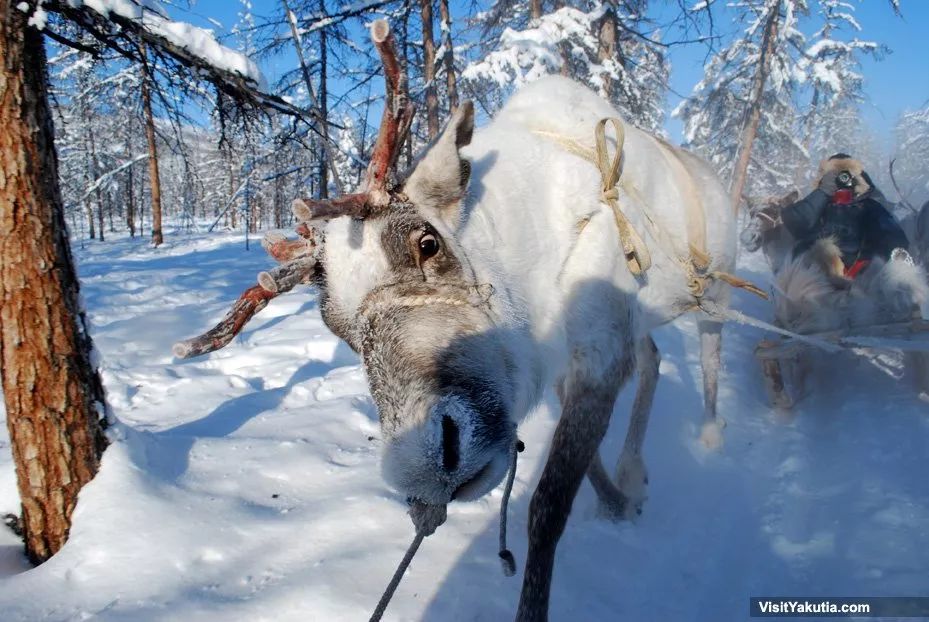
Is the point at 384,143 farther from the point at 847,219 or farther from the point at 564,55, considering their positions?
the point at 564,55

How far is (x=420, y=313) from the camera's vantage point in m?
1.80

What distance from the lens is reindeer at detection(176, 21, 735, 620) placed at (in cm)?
161

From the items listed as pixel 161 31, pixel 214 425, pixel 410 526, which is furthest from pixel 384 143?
pixel 214 425

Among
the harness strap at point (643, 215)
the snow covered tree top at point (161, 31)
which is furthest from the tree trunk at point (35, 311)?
the harness strap at point (643, 215)

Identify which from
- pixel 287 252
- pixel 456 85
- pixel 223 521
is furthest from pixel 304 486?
pixel 456 85

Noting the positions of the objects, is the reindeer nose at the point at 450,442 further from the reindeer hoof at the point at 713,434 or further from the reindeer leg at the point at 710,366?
the reindeer leg at the point at 710,366

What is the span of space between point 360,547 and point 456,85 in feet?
37.3

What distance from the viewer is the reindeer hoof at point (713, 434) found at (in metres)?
4.23

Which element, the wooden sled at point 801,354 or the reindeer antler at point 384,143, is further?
the wooden sled at point 801,354

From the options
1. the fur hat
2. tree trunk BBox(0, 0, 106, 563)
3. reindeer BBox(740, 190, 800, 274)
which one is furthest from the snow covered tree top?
reindeer BBox(740, 190, 800, 274)

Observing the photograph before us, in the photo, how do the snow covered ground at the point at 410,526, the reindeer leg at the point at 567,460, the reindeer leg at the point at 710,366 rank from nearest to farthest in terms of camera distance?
the reindeer leg at the point at 567,460, the snow covered ground at the point at 410,526, the reindeer leg at the point at 710,366

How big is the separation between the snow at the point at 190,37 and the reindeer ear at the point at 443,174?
7.27ft

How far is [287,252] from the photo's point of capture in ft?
6.75

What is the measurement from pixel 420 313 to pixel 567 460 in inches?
42.4
